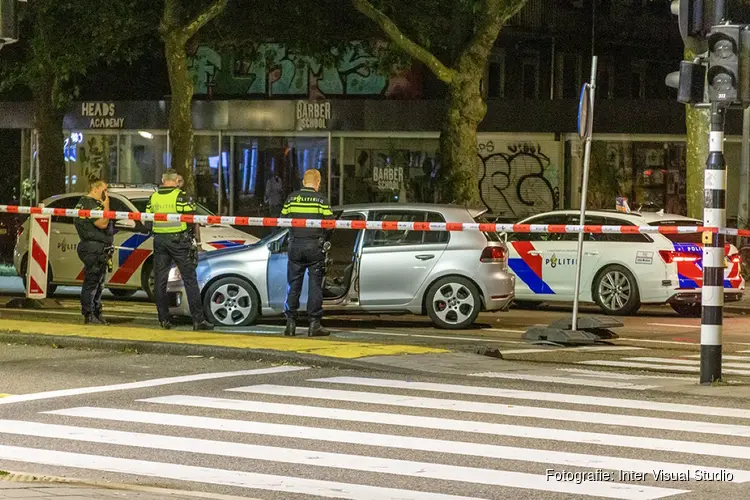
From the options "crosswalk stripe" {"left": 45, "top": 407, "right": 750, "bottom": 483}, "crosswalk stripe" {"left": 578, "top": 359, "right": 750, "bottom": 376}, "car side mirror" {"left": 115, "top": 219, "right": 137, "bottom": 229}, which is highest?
"car side mirror" {"left": 115, "top": 219, "right": 137, "bottom": 229}

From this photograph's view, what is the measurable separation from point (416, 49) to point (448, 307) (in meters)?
10.5

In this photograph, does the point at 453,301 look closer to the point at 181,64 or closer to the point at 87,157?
the point at 181,64

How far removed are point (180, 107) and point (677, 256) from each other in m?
12.5

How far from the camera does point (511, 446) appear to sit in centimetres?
962

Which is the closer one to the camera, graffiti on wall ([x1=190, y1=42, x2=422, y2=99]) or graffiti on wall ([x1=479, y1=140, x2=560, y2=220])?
graffiti on wall ([x1=479, y1=140, x2=560, y2=220])

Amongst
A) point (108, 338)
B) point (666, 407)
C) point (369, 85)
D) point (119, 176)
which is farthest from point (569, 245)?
point (119, 176)

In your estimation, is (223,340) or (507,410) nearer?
(507,410)

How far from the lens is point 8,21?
11367mm

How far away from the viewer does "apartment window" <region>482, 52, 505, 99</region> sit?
3778 cm

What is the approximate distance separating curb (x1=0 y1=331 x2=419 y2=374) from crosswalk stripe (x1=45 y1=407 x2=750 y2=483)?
2.97 metres

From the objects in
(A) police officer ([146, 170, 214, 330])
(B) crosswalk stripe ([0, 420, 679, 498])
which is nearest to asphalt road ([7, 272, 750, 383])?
(A) police officer ([146, 170, 214, 330])

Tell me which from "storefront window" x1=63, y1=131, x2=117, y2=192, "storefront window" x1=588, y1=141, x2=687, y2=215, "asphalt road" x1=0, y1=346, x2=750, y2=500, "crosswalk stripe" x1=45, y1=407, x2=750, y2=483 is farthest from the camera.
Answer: "storefront window" x1=63, y1=131, x2=117, y2=192

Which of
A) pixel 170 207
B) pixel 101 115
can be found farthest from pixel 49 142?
pixel 170 207

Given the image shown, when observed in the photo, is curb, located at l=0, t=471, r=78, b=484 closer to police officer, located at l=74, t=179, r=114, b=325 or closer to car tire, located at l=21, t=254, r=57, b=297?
police officer, located at l=74, t=179, r=114, b=325
